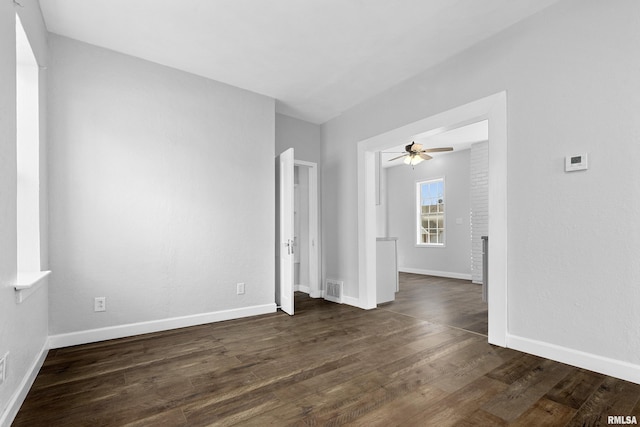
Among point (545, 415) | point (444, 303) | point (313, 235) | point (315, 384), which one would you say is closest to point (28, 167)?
point (315, 384)

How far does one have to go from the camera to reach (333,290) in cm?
487

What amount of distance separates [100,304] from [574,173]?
4360 mm

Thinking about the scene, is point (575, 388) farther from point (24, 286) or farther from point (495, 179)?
point (24, 286)

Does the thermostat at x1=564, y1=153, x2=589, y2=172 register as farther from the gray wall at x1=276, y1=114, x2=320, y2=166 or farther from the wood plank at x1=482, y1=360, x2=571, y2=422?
the gray wall at x1=276, y1=114, x2=320, y2=166

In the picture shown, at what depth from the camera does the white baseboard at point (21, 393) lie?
168cm

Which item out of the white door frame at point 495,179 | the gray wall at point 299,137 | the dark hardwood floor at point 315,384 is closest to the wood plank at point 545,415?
the dark hardwood floor at point 315,384

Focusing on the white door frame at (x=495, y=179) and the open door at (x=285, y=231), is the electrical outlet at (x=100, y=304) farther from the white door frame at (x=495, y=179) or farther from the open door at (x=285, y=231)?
the white door frame at (x=495, y=179)

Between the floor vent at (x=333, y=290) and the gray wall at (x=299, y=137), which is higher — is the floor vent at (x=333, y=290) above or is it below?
below

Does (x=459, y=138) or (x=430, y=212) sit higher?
(x=459, y=138)

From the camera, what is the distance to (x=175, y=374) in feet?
7.76

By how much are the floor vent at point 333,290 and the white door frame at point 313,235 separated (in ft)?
0.63

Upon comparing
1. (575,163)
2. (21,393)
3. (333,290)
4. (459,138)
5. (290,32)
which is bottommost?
(333,290)

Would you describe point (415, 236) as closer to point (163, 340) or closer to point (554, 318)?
point (554, 318)

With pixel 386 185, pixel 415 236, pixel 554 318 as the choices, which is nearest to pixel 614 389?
pixel 554 318
